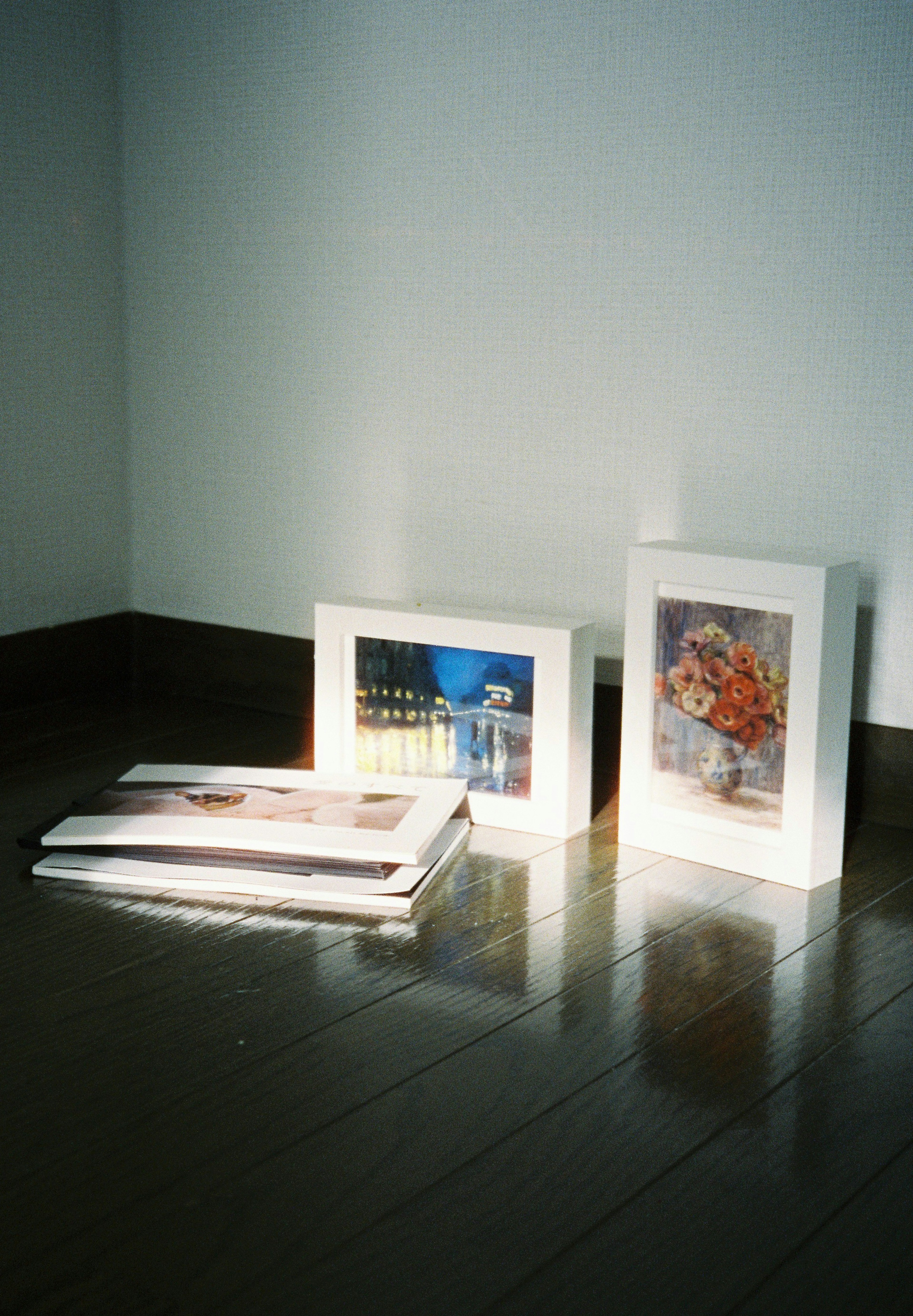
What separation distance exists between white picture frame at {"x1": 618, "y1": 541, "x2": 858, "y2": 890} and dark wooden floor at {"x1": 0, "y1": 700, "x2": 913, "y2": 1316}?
52mm

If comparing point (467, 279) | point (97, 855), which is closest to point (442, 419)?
point (467, 279)

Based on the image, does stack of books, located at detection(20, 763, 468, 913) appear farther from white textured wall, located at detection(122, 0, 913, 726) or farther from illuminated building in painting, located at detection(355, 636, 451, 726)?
white textured wall, located at detection(122, 0, 913, 726)

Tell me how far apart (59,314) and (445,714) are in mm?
850

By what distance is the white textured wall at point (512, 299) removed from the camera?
132 cm

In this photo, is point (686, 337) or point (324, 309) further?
point (324, 309)

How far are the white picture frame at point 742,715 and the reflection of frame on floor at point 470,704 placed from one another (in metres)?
0.06

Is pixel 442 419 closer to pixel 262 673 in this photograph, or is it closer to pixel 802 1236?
pixel 262 673

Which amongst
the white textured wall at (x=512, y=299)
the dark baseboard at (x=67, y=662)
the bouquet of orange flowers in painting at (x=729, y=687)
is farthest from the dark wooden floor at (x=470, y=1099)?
the dark baseboard at (x=67, y=662)

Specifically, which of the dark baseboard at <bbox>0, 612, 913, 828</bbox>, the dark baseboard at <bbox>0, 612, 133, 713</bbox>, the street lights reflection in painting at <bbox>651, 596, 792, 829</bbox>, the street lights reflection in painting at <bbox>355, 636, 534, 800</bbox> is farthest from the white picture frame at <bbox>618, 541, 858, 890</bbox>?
the dark baseboard at <bbox>0, 612, 133, 713</bbox>

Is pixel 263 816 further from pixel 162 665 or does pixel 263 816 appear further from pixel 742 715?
pixel 162 665

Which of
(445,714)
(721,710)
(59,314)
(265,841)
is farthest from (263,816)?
(59,314)

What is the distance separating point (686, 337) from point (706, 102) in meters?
0.24

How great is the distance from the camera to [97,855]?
1.20 meters

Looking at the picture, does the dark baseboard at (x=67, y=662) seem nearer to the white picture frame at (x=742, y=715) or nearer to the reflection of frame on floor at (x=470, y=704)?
the reflection of frame on floor at (x=470, y=704)
